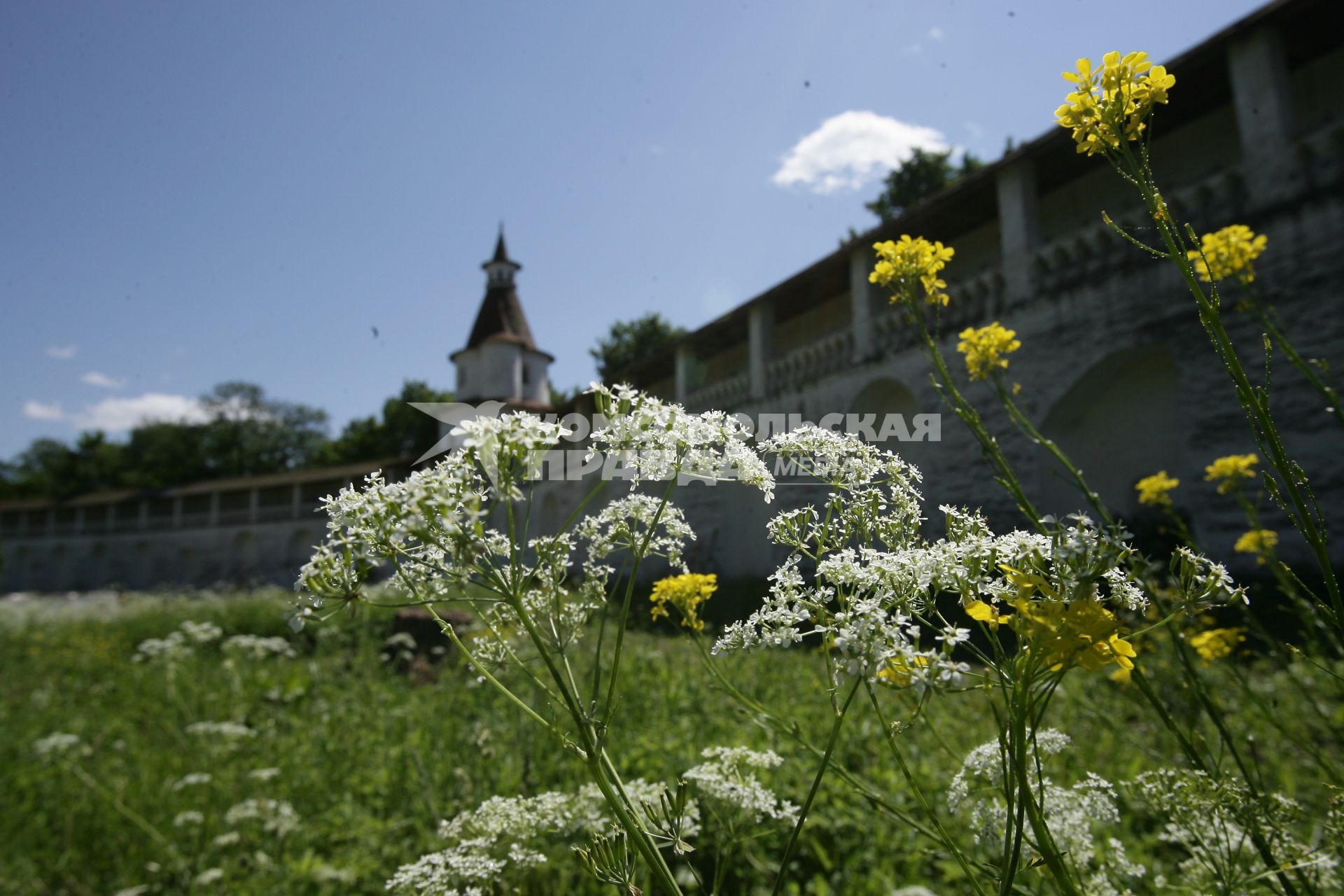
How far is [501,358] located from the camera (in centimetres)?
2345

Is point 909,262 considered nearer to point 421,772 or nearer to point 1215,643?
point 1215,643

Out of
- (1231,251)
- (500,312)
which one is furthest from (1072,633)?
(500,312)

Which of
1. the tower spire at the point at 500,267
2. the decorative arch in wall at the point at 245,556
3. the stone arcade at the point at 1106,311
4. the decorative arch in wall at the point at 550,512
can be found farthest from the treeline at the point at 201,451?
the stone arcade at the point at 1106,311

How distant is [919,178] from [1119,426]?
508 inches

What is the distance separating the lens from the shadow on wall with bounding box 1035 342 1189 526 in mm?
7180

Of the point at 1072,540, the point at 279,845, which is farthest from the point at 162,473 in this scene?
the point at 1072,540

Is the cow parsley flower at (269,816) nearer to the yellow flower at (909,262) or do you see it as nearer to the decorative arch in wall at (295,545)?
the yellow flower at (909,262)

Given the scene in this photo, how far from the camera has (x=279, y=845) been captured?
2666 millimetres

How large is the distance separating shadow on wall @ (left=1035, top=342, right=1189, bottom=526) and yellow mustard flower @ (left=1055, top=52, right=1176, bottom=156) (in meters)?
7.17

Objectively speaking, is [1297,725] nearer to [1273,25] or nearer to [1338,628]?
[1338,628]

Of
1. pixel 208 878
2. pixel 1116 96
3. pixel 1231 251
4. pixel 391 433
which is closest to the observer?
pixel 1116 96

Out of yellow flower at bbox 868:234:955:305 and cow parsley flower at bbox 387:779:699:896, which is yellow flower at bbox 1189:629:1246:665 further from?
cow parsley flower at bbox 387:779:699:896

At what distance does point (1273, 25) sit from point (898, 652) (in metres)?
8.65

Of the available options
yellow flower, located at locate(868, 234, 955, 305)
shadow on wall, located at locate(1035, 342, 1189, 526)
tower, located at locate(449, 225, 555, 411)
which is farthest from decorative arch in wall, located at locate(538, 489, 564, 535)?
yellow flower, located at locate(868, 234, 955, 305)
